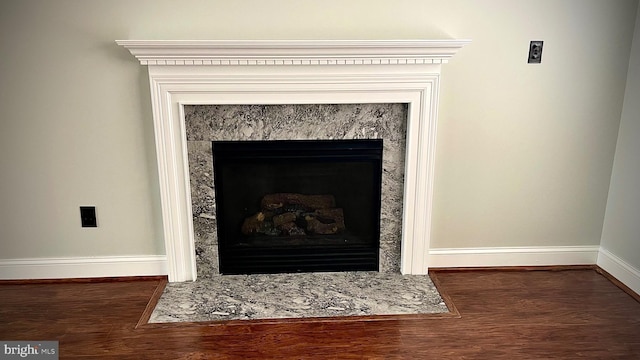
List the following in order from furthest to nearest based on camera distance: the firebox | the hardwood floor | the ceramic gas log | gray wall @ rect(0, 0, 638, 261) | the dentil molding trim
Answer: the ceramic gas log < the firebox < gray wall @ rect(0, 0, 638, 261) < the dentil molding trim < the hardwood floor

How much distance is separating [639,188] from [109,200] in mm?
2788

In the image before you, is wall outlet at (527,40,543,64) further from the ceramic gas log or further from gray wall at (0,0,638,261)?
the ceramic gas log

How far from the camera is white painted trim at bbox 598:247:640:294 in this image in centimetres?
246

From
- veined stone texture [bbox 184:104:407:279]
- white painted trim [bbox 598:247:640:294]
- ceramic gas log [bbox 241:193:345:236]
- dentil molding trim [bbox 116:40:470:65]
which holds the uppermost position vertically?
dentil molding trim [bbox 116:40:470:65]

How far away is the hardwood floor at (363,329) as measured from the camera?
2002mm

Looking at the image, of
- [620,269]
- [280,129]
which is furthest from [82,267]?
[620,269]

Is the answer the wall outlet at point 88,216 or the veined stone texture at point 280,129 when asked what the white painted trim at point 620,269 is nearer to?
the veined stone texture at point 280,129

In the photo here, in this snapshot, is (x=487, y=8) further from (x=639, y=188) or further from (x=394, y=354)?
(x=394, y=354)

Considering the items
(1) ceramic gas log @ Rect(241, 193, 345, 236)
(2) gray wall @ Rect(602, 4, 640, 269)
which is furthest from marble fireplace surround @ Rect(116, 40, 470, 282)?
(2) gray wall @ Rect(602, 4, 640, 269)

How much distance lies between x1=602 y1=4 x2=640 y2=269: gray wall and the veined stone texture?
1187 millimetres

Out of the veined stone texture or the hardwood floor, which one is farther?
the veined stone texture

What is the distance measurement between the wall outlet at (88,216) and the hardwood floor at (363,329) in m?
0.35

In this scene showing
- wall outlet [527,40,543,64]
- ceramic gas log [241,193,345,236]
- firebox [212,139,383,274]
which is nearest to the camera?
wall outlet [527,40,543,64]

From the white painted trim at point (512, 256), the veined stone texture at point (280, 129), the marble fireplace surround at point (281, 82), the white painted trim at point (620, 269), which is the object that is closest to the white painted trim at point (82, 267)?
the marble fireplace surround at point (281, 82)
